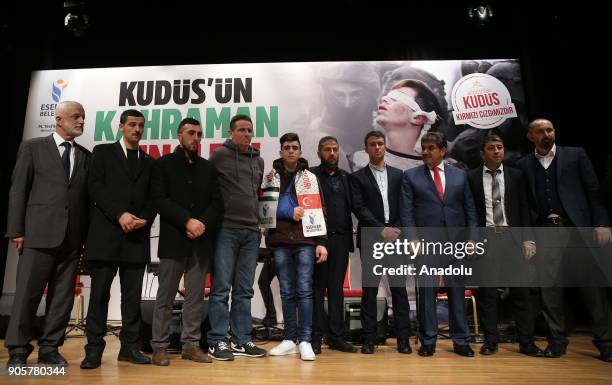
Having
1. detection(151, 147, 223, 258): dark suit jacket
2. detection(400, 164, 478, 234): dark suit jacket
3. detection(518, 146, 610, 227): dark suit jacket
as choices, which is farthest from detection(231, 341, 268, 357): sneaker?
detection(518, 146, 610, 227): dark suit jacket

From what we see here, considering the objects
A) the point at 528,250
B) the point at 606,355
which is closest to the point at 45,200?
the point at 528,250

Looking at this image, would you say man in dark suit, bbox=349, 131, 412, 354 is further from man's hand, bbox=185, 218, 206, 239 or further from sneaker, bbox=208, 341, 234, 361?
man's hand, bbox=185, 218, 206, 239

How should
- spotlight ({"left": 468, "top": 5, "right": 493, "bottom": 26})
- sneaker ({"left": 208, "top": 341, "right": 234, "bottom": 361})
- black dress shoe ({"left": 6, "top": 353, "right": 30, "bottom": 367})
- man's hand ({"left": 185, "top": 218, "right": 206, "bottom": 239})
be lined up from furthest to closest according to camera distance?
spotlight ({"left": 468, "top": 5, "right": 493, "bottom": 26}), sneaker ({"left": 208, "top": 341, "right": 234, "bottom": 361}), man's hand ({"left": 185, "top": 218, "right": 206, "bottom": 239}), black dress shoe ({"left": 6, "top": 353, "right": 30, "bottom": 367})

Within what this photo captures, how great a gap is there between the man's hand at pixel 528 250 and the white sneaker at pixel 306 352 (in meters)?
1.82

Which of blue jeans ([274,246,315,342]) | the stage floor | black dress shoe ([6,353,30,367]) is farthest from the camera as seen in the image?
blue jeans ([274,246,315,342])

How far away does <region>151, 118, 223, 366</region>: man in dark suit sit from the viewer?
3.01 metres

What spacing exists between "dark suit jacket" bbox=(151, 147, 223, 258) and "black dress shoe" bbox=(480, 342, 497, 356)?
7.33 ft

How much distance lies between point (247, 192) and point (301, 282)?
789 mm

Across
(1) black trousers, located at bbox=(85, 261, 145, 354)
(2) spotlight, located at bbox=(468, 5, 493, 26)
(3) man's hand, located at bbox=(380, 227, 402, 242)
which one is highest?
(2) spotlight, located at bbox=(468, 5, 493, 26)

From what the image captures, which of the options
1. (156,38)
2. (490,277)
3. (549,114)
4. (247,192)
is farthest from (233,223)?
(549,114)

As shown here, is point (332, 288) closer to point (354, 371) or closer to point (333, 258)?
point (333, 258)

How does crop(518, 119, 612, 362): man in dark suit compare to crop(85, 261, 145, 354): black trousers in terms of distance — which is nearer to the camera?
crop(85, 261, 145, 354): black trousers

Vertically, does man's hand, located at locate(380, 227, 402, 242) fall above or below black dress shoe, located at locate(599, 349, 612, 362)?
above

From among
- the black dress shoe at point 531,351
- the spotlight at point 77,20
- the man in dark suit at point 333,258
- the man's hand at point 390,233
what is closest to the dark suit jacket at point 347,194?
the man in dark suit at point 333,258
